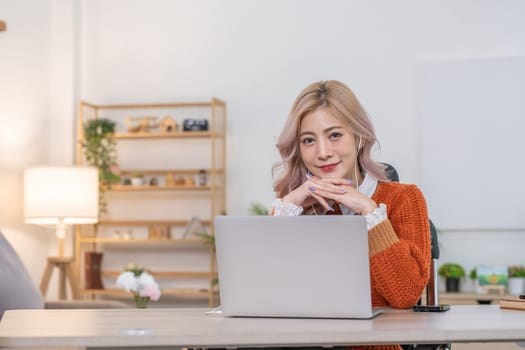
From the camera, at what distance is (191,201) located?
647cm

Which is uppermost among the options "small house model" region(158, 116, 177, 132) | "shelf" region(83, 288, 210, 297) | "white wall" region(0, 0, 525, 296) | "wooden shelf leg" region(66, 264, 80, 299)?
"white wall" region(0, 0, 525, 296)

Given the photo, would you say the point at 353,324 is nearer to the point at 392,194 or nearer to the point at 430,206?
the point at 392,194

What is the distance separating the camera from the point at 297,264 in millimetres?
1896

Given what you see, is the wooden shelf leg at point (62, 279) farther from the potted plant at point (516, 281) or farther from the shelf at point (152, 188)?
the potted plant at point (516, 281)

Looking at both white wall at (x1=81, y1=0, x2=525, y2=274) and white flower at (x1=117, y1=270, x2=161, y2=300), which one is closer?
white flower at (x1=117, y1=270, x2=161, y2=300)

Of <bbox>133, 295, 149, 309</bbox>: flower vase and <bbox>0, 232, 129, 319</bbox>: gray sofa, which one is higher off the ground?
<bbox>0, 232, 129, 319</bbox>: gray sofa

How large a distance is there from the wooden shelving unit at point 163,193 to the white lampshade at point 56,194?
1.56 ft

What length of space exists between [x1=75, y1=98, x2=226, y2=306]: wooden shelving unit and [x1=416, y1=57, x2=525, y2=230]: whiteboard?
1.47 metres

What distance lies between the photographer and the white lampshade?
5773 mm

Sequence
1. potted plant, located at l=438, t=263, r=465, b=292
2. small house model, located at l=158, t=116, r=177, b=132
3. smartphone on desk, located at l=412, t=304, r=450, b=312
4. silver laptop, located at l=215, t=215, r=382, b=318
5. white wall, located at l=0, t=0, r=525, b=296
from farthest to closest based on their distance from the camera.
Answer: small house model, located at l=158, t=116, r=177, b=132
white wall, located at l=0, t=0, r=525, b=296
potted plant, located at l=438, t=263, r=465, b=292
smartphone on desk, located at l=412, t=304, r=450, b=312
silver laptop, located at l=215, t=215, r=382, b=318

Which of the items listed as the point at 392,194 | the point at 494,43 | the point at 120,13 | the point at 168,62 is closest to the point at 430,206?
the point at 494,43

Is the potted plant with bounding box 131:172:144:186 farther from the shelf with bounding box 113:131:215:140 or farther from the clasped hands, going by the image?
the clasped hands

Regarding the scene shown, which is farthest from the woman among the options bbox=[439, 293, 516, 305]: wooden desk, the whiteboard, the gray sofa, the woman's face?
the whiteboard

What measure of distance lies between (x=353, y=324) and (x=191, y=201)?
473 centimetres
